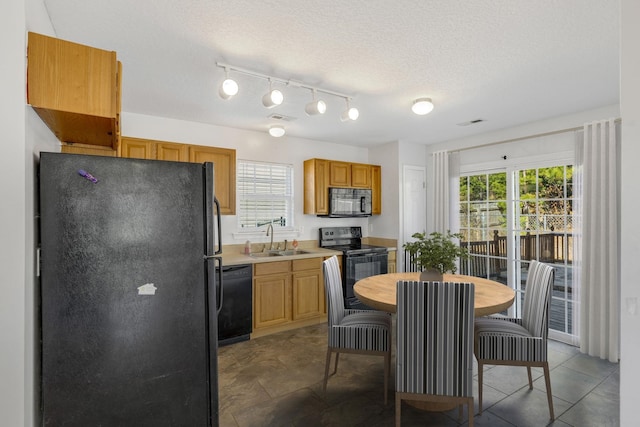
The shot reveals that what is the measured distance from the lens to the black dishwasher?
10.6 feet

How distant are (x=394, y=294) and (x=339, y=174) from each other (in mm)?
2403

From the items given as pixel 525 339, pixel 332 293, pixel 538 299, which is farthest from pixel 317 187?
pixel 525 339

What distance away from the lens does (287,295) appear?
145 inches

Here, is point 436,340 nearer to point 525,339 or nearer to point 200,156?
point 525,339

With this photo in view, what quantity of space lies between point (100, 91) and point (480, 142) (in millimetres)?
4191

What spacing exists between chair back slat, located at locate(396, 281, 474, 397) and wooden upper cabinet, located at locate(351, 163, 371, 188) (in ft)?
→ 9.62

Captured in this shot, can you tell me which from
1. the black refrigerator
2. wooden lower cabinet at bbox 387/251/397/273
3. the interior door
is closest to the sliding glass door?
the interior door

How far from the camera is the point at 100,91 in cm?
140

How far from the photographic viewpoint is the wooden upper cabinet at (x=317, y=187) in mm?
4230

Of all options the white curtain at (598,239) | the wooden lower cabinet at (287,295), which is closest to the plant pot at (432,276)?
the wooden lower cabinet at (287,295)

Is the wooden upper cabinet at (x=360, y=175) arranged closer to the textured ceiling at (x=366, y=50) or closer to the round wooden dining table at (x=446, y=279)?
the textured ceiling at (x=366, y=50)
